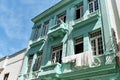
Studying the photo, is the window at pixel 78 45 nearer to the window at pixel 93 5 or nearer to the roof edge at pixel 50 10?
the window at pixel 93 5

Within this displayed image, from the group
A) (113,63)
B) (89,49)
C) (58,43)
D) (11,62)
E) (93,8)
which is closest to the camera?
(113,63)

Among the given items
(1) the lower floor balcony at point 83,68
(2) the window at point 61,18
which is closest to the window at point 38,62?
(1) the lower floor balcony at point 83,68

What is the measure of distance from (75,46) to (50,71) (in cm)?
300

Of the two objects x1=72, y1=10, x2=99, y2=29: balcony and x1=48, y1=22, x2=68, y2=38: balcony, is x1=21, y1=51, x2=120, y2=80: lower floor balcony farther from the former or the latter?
x1=48, y1=22, x2=68, y2=38: balcony

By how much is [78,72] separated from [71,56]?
4.93ft

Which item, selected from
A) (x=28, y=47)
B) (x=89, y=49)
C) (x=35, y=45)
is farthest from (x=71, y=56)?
(x=28, y=47)

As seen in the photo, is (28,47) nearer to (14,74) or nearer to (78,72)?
(14,74)

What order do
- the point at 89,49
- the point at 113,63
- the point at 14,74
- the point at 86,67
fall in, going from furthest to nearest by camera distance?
the point at 14,74 → the point at 89,49 → the point at 86,67 → the point at 113,63

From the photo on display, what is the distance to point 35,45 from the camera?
17.8 meters

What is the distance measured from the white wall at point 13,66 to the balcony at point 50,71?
5.68 m

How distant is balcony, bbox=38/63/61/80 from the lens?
40.9 feet

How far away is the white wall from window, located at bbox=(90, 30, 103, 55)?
31.6ft

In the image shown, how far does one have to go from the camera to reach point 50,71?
42.3ft

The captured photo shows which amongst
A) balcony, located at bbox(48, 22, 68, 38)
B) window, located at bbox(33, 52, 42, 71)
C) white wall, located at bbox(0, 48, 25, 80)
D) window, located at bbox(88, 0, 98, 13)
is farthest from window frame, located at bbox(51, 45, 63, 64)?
white wall, located at bbox(0, 48, 25, 80)
